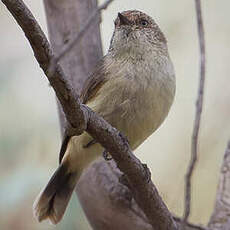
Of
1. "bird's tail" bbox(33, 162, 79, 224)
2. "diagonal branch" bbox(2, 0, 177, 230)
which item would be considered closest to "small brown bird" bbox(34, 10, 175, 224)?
"bird's tail" bbox(33, 162, 79, 224)

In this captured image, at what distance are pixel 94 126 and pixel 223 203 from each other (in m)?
1.29

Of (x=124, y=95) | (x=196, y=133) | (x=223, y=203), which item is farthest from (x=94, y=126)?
(x=223, y=203)

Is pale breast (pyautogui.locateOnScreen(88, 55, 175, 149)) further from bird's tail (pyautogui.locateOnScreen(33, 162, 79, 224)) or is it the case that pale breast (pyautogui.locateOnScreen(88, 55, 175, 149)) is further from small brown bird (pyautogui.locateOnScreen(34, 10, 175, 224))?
bird's tail (pyautogui.locateOnScreen(33, 162, 79, 224))

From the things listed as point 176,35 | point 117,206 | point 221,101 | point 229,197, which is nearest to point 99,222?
point 117,206

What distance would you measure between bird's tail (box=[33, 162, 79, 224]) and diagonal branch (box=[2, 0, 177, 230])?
672 millimetres

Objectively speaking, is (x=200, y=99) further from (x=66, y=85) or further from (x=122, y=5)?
(x=122, y=5)

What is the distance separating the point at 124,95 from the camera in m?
3.13

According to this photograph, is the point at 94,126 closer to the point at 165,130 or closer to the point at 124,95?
the point at 124,95

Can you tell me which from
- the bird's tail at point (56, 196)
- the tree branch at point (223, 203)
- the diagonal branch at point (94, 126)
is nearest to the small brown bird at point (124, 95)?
the bird's tail at point (56, 196)

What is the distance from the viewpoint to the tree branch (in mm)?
3504

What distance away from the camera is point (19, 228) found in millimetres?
3682

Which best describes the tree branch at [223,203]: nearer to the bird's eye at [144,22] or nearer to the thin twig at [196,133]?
the bird's eye at [144,22]

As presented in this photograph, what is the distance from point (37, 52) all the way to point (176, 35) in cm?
267

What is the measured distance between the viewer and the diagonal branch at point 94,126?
81.6 inches
